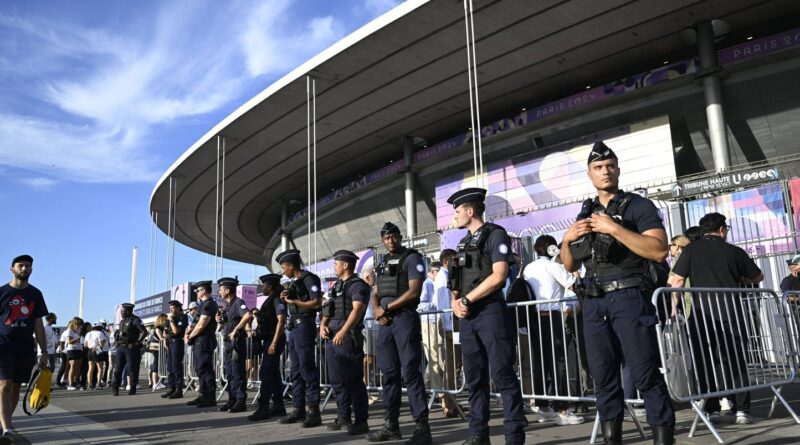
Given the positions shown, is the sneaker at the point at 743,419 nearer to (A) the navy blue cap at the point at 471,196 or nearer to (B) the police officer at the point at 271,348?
(A) the navy blue cap at the point at 471,196

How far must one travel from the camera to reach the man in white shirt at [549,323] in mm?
5480

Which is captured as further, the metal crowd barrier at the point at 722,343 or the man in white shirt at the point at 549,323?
the man in white shirt at the point at 549,323

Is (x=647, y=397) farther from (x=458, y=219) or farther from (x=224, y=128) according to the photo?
(x=224, y=128)

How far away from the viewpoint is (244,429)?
5.93 metres

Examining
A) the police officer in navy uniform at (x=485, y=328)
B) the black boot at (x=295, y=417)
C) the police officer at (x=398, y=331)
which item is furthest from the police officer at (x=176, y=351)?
the police officer in navy uniform at (x=485, y=328)

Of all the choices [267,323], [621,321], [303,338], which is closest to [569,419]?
[621,321]

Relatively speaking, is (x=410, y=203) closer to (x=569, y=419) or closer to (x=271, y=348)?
(x=271, y=348)

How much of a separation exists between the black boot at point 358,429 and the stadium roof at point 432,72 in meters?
15.8

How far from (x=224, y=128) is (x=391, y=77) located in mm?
9671

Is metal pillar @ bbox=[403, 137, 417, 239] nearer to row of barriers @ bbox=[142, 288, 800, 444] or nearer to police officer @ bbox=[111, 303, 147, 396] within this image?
police officer @ bbox=[111, 303, 147, 396]

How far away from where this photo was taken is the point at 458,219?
4.50 meters

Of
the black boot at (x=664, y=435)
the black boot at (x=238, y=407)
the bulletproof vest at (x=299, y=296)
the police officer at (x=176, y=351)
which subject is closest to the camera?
the black boot at (x=664, y=435)

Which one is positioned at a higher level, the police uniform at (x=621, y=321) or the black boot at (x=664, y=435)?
the police uniform at (x=621, y=321)

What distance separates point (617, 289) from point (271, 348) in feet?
14.7
